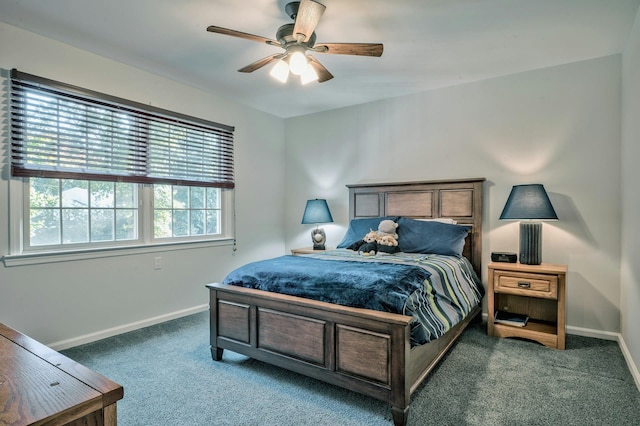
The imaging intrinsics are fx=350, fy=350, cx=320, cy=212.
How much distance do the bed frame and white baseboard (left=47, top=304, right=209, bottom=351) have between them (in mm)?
1118

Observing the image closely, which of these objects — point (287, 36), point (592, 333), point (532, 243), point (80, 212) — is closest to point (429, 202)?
point (532, 243)

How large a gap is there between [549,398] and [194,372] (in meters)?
2.25

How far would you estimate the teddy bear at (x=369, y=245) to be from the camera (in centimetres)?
329

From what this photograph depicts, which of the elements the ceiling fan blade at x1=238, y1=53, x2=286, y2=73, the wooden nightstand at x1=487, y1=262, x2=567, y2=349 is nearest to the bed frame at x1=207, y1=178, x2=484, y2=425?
the wooden nightstand at x1=487, y1=262, x2=567, y2=349

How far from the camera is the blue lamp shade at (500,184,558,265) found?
292 centimetres

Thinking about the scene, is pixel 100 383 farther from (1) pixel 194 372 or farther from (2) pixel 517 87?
(2) pixel 517 87

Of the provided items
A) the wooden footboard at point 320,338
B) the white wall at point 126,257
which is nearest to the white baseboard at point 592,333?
the wooden footboard at point 320,338

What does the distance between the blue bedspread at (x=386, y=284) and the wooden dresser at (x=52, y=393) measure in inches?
55.5

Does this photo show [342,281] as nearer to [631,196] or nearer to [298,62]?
[298,62]

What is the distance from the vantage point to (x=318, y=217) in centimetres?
430

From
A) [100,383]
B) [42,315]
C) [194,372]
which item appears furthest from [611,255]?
[42,315]

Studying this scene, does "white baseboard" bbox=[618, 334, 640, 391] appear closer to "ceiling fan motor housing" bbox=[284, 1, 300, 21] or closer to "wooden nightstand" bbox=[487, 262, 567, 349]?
"wooden nightstand" bbox=[487, 262, 567, 349]

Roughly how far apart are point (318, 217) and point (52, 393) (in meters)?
3.56

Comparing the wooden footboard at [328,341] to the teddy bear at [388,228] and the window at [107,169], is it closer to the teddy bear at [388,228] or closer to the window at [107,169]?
the teddy bear at [388,228]
